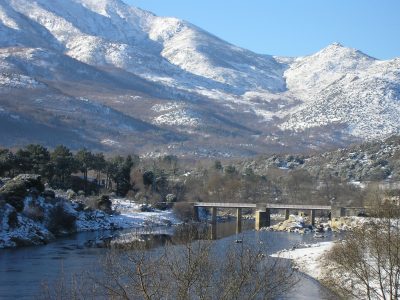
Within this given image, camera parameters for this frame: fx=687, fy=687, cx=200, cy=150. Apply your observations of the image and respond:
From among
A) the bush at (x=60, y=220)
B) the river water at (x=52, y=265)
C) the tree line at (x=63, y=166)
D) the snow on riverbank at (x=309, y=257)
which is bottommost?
the river water at (x=52, y=265)

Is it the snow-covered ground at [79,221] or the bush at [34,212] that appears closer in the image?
the snow-covered ground at [79,221]

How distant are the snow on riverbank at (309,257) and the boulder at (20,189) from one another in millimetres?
33938

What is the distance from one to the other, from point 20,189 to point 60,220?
314 inches

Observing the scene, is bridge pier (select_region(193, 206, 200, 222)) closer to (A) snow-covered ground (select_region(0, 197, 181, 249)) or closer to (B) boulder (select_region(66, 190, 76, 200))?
(A) snow-covered ground (select_region(0, 197, 181, 249))

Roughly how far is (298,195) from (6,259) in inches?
4320

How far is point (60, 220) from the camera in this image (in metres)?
89.8

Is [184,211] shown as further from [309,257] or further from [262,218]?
[309,257]

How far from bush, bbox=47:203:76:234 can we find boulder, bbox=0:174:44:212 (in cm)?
329

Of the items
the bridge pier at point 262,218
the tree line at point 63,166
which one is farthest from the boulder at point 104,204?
the bridge pier at point 262,218

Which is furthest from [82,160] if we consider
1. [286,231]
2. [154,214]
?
[286,231]

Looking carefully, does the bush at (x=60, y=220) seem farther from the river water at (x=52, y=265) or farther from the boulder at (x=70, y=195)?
the boulder at (x=70, y=195)

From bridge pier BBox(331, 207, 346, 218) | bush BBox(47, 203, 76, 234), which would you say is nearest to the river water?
bush BBox(47, 203, 76, 234)

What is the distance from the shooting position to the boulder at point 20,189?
81.8 metres

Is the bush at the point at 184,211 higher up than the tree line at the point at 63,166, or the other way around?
the tree line at the point at 63,166
